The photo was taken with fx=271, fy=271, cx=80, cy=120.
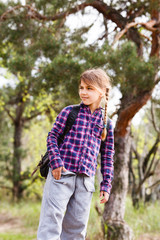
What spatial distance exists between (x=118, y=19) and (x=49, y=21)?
1144 mm

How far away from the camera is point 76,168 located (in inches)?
73.2

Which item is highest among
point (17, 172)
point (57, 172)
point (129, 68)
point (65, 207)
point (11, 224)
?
point (129, 68)

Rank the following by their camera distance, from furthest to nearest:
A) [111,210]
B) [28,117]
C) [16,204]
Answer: [28,117] → [16,204] → [111,210]

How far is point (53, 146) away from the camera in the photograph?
1850 millimetres

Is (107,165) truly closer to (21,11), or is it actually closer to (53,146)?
(53,146)

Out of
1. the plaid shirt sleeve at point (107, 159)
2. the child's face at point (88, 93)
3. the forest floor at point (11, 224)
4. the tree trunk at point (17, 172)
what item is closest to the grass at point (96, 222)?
the forest floor at point (11, 224)

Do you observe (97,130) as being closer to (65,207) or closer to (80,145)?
(80,145)

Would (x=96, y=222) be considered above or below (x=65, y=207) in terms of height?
below

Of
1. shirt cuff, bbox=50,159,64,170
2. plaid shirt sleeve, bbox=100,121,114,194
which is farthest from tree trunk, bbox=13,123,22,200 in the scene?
shirt cuff, bbox=50,159,64,170

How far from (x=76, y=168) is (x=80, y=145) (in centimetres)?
16

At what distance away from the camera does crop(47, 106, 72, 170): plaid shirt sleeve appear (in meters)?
1.78

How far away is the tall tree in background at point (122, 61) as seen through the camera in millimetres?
3467

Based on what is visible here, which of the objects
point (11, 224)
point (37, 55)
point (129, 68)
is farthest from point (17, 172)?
point (129, 68)

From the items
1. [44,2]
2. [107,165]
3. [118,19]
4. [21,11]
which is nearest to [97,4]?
[118,19]
